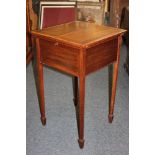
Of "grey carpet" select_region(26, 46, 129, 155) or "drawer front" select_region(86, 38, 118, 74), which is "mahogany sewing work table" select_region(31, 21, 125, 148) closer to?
"drawer front" select_region(86, 38, 118, 74)

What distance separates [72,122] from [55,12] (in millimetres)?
1397

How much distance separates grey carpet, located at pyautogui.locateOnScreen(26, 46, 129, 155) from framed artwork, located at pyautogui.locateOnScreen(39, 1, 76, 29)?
0.67 m

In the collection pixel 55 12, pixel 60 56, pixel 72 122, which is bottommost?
pixel 72 122

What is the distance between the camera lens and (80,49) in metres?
1.40

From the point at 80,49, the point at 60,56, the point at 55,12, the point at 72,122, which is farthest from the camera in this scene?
the point at 55,12

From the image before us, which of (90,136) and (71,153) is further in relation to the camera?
(90,136)

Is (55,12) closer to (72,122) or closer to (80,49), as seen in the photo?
(72,122)

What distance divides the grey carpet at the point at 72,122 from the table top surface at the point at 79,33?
0.71 metres

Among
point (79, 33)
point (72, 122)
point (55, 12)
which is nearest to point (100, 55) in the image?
point (79, 33)
